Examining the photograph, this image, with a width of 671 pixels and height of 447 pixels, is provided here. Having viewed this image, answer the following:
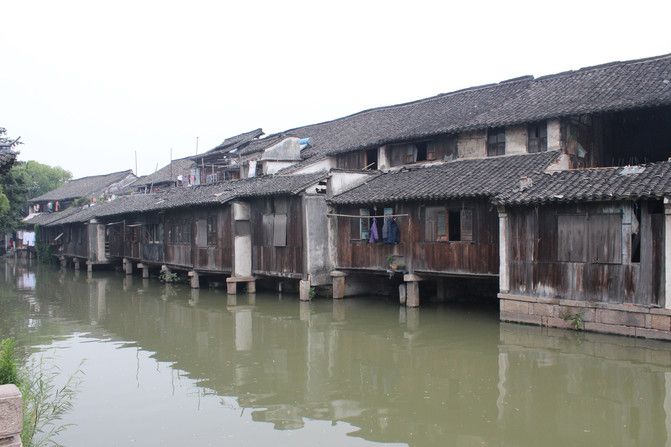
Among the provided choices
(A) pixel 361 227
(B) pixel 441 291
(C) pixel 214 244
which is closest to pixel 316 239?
(A) pixel 361 227

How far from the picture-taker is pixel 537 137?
18.0 m

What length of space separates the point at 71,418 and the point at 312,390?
3656 millimetres

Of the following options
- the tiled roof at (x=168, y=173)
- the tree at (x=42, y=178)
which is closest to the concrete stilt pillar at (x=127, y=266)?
the tiled roof at (x=168, y=173)

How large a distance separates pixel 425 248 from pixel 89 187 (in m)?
38.6

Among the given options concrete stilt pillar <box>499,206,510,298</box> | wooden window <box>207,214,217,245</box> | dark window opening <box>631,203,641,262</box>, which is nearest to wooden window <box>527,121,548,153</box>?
concrete stilt pillar <box>499,206,510,298</box>

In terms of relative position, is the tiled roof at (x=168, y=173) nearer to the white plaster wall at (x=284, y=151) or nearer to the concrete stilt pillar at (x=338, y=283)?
the white plaster wall at (x=284, y=151)

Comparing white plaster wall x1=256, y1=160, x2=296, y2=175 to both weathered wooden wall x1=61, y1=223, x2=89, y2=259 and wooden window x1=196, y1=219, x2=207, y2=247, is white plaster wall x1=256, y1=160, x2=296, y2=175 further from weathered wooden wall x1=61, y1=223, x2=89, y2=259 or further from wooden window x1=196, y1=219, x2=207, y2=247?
weathered wooden wall x1=61, y1=223, x2=89, y2=259

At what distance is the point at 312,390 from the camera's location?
1007 cm

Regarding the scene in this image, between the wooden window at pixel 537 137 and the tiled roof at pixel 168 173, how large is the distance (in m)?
25.5

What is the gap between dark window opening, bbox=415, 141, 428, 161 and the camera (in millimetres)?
21141

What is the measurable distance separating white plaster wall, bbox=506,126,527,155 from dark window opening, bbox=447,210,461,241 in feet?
10.7

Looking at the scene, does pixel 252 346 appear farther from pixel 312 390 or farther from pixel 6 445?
pixel 6 445

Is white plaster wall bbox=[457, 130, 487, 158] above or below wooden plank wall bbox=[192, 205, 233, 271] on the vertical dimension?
above

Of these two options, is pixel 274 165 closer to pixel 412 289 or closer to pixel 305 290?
pixel 305 290
